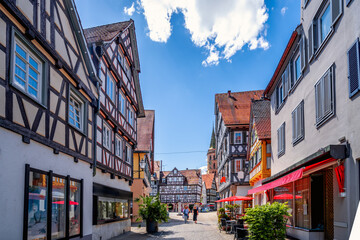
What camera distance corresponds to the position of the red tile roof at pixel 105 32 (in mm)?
15889

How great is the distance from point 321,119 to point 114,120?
29.9 ft

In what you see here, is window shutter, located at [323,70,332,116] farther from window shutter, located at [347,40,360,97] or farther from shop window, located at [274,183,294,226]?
shop window, located at [274,183,294,226]

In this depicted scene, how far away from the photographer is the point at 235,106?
3862 centimetres

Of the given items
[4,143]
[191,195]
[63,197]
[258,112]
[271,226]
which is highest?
[258,112]

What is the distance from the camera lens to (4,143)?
693cm

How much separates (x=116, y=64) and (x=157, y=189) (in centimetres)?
6086

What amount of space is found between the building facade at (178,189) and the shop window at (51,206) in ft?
230

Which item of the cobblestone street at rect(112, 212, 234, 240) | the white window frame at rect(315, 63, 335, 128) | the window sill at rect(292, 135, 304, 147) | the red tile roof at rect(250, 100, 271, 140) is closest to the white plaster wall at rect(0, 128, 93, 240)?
the white window frame at rect(315, 63, 335, 128)

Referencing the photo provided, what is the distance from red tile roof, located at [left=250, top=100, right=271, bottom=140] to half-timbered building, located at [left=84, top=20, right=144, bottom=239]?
Result: 24.4ft

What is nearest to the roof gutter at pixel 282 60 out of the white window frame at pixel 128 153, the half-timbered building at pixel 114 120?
the half-timbered building at pixel 114 120

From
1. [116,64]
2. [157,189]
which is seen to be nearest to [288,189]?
[116,64]

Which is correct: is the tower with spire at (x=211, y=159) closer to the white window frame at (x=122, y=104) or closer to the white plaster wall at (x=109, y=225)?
the white plaster wall at (x=109, y=225)

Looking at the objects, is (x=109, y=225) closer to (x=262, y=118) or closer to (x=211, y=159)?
(x=262, y=118)

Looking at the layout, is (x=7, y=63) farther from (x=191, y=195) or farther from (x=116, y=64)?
(x=191, y=195)
